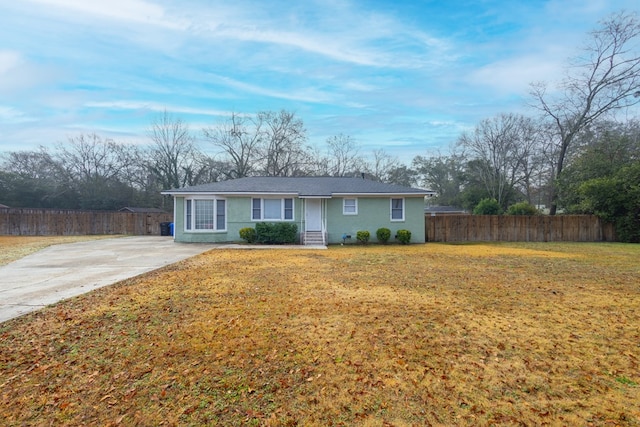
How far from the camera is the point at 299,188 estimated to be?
17.7 meters

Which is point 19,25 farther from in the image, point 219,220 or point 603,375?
point 603,375

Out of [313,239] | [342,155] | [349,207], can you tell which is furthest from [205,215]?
[342,155]

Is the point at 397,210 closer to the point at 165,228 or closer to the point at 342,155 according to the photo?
the point at 165,228

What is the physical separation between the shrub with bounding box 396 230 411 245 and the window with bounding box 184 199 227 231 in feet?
30.5

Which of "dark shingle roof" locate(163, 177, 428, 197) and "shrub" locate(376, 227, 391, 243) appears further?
"shrub" locate(376, 227, 391, 243)

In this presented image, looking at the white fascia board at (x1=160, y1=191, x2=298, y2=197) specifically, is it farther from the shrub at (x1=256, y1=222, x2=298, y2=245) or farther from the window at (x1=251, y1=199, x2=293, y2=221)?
the shrub at (x1=256, y1=222, x2=298, y2=245)

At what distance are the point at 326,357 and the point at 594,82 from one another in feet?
103

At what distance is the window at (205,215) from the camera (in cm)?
1688

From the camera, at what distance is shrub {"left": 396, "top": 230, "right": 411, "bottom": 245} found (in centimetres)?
1681

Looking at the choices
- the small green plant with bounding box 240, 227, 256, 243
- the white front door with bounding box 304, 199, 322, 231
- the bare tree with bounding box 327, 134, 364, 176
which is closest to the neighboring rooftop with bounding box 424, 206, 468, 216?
the bare tree with bounding box 327, 134, 364, 176

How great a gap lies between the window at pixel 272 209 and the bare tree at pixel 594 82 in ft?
68.0

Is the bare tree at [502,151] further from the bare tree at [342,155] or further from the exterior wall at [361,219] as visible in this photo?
the exterior wall at [361,219]

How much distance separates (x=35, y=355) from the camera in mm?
3453

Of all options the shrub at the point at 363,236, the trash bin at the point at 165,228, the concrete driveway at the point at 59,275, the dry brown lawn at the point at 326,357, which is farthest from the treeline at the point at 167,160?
the dry brown lawn at the point at 326,357
